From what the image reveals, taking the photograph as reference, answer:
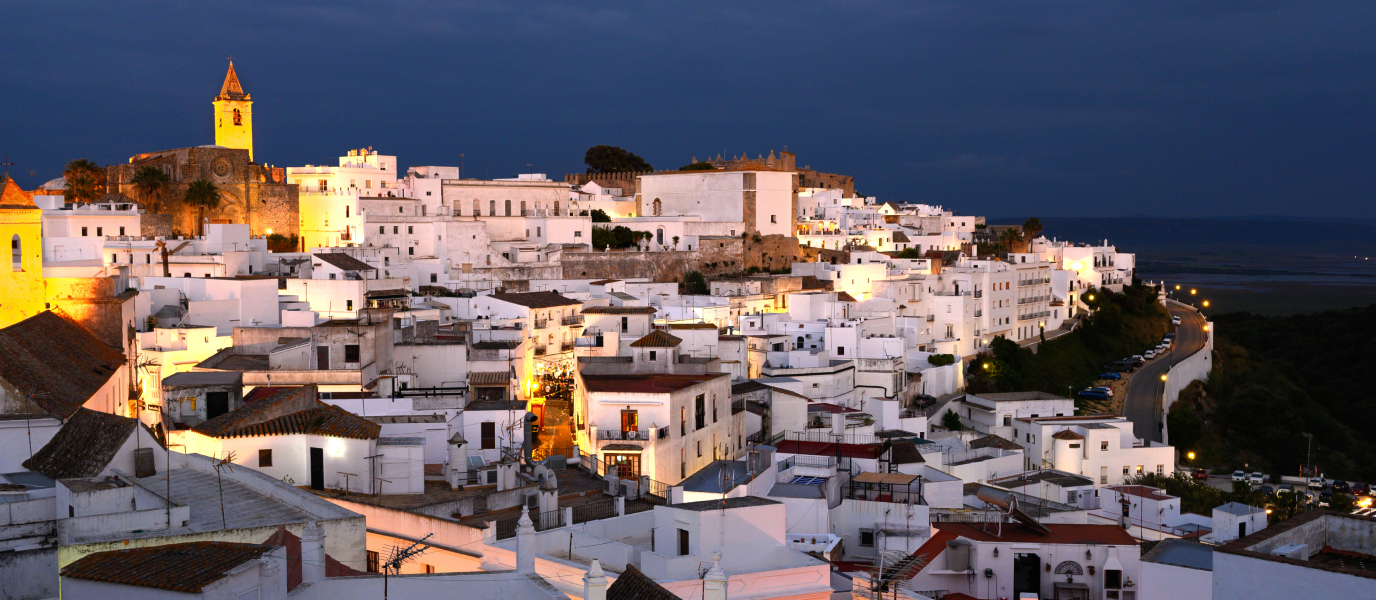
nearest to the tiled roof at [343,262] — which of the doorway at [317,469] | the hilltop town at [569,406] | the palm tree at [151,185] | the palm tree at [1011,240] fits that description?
the hilltop town at [569,406]

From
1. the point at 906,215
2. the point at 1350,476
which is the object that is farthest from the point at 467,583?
the point at 906,215

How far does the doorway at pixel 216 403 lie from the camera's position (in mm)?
15695

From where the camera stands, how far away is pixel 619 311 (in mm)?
27094

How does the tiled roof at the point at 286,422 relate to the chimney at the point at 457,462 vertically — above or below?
above

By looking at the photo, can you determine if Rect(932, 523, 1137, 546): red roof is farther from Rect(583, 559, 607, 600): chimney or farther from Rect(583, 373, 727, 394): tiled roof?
Rect(583, 559, 607, 600): chimney

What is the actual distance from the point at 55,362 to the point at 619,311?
13.5 meters

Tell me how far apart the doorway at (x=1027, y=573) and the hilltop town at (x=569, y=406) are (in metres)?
0.04

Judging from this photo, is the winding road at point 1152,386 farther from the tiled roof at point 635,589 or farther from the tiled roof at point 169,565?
the tiled roof at point 169,565

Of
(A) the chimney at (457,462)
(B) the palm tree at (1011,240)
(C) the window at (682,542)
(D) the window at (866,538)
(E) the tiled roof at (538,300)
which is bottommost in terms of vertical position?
(D) the window at (866,538)

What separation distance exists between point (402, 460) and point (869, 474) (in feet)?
19.6

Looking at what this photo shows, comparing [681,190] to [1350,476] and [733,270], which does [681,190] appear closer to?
[733,270]

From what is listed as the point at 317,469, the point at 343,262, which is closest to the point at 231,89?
the point at 343,262

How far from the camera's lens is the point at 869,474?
15.2 meters

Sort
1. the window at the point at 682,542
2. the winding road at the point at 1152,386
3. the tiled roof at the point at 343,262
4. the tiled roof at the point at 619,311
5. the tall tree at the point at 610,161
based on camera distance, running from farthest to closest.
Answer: the tall tree at the point at 610,161 < the winding road at the point at 1152,386 < the tiled roof at the point at 343,262 < the tiled roof at the point at 619,311 < the window at the point at 682,542
